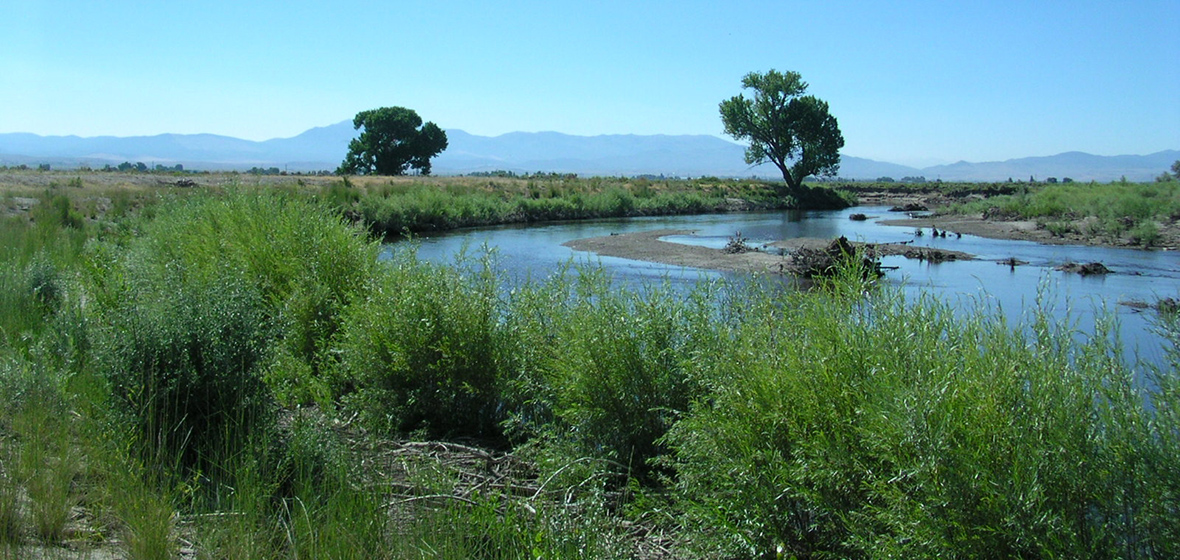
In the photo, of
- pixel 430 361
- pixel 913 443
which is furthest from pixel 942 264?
pixel 913 443

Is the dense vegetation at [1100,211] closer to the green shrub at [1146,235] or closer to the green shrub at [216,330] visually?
the green shrub at [1146,235]

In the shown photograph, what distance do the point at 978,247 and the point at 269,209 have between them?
2498cm

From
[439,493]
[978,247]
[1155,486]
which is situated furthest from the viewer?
[978,247]

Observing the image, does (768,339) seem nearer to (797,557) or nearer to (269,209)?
(797,557)

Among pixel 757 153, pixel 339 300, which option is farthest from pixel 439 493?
pixel 757 153

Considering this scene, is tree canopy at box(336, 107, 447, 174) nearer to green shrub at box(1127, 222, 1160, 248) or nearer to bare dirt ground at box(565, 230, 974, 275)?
bare dirt ground at box(565, 230, 974, 275)

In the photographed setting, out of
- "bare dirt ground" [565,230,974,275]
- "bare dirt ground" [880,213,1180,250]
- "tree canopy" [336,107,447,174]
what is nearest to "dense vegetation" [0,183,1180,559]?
"bare dirt ground" [565,230,974,275]

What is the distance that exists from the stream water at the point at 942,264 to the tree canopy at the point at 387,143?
37699 millimetres

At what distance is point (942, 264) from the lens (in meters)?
25.0

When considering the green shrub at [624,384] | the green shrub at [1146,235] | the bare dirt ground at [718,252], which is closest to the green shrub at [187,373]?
the green shrub at [624,384]

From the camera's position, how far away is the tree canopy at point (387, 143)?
250 feet

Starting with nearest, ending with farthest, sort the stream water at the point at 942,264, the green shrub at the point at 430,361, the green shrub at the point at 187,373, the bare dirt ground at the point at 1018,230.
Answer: the green shrub at the point at 187,373
the green shrub at the point at 430,361
the stream water at the point at 942,264
the bare dirt ground at the point at 1018,230

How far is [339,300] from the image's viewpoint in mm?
9961

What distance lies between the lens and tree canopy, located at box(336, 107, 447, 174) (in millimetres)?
76188
